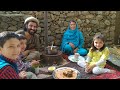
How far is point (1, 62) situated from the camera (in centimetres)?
157

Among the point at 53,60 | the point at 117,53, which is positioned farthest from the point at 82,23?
the point at 53,60

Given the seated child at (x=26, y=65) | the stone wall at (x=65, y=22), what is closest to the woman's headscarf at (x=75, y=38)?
the stone wall at (x=65, y=22)

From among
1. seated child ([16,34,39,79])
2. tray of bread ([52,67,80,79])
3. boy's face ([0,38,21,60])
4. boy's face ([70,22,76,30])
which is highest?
boy's face ([70,22,76,30])

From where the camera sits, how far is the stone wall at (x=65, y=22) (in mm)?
3865

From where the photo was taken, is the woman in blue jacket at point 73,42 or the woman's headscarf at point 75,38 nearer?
the woman in blue jacket at point 73,42

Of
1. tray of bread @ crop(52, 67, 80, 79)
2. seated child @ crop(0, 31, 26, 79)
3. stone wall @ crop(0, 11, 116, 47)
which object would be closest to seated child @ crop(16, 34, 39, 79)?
tray of bread @ crop(52, 67, 80, 79)

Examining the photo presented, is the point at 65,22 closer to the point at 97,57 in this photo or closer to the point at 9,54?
the point at 97,57

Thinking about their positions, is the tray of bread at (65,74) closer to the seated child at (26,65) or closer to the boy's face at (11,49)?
the seated child at (26,65)

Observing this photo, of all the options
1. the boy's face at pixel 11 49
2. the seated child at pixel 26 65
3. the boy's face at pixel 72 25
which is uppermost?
the boy's face at pixel 72 25

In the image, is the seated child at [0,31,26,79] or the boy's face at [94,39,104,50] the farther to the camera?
the boy's face at [94,39,104,50]

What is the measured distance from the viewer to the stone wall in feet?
12.7

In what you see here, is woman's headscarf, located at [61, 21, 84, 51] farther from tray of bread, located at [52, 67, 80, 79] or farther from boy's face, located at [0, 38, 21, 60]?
boy's face, located at [0, 38, 21, 60]
